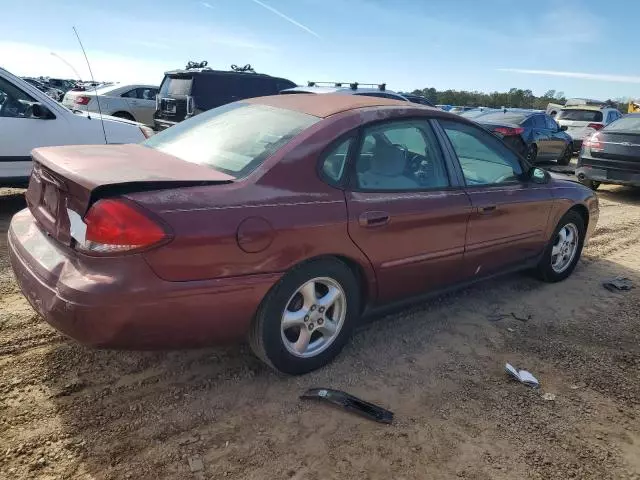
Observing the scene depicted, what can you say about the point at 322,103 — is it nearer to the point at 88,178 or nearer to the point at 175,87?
the point at 88,178

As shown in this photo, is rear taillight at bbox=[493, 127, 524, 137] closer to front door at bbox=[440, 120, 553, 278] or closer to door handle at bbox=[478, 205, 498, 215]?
front door at bbox=[440, 120, 553, 278]

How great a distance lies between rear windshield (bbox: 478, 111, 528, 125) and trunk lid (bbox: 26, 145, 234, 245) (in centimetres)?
1035

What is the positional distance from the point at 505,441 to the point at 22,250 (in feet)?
8.71

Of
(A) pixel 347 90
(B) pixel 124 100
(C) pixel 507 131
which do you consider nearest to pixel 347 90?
(A) pixel 347 90

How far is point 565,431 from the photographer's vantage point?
8.59 feet

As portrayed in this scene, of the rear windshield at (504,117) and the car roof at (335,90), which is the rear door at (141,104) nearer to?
the car roof at (335,90)

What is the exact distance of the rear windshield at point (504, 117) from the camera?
11.9m

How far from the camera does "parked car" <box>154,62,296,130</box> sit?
32.5 feet

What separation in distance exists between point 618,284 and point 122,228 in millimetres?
4413

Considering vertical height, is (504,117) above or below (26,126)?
above

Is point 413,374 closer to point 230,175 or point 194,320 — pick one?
point 194,320

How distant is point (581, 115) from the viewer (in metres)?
15.5

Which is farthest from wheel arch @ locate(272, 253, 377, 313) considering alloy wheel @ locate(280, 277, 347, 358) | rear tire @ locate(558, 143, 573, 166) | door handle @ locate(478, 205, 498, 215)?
rear tire @ locate(558, 143, 573, 166)

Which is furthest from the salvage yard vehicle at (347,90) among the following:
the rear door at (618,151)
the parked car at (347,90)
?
the rear door at (618,151)
